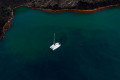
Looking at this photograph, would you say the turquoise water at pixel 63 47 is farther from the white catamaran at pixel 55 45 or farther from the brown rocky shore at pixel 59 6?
the brown rocky shore at pixel 59 6

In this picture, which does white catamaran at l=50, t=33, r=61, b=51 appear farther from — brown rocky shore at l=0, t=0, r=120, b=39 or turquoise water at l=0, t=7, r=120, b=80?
brown rocky shore at l=0, t=0, r=120, b=39

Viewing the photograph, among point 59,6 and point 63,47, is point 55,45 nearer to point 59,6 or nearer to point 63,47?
point 63,47

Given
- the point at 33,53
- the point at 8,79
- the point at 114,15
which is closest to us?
the point at 8,79

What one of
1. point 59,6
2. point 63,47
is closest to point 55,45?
point 63,47

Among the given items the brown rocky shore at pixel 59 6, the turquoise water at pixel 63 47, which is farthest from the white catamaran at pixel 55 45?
the brown rocky shore at pixel 59 6

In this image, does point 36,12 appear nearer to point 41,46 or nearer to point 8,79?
point 41,46

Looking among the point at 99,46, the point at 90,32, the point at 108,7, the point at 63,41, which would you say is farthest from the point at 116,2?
the point at 63,41
